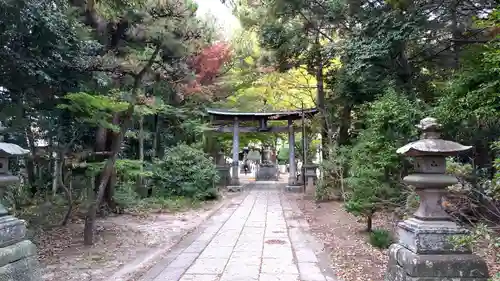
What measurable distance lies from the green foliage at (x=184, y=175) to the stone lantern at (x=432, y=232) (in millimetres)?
9930

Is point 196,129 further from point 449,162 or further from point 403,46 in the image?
point 449,162

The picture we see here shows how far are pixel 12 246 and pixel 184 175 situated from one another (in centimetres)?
956

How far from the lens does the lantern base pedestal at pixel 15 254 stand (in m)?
3.59

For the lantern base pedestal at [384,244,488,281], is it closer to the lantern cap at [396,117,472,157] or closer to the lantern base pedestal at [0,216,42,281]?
the lantern cap at [396,117,472,157]

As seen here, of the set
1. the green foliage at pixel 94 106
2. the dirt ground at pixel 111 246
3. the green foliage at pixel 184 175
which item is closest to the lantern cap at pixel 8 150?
the dirt ground at pixel 111 246

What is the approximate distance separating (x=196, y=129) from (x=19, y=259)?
36.2 feet

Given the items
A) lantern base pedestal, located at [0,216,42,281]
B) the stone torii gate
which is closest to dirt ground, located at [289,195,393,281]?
lantern base pedestal, located at [0,216,42,281]

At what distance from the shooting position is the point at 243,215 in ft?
34.1

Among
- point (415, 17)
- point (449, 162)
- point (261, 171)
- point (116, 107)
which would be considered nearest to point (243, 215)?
point (116, 107)

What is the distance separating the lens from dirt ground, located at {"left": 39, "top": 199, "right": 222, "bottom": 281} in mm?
5301

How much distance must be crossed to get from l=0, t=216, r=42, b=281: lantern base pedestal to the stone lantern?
3.77 metres

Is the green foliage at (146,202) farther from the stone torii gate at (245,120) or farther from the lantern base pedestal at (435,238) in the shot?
the lantern base pedestal at (435,238)

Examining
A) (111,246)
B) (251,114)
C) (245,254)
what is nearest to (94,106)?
(111,246)

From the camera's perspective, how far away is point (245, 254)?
612cm
